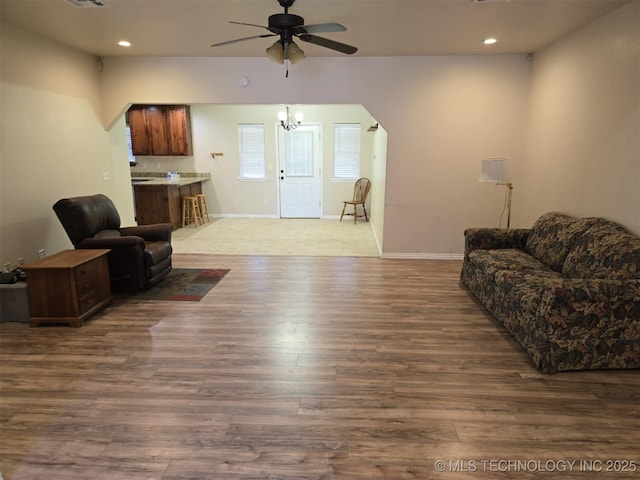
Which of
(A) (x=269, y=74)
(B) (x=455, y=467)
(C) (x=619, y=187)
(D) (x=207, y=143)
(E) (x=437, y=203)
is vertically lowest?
(B) (x=455, y=467)

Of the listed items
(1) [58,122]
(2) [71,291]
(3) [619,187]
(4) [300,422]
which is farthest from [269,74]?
(4) [300,422]

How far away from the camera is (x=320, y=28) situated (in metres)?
2.93

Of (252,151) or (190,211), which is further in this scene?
(252,151)

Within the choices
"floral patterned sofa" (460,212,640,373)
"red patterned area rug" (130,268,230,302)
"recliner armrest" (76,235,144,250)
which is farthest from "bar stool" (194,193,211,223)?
"floral patterned sofa" (460,212,640,373)

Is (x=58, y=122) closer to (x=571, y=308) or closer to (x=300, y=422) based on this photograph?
(x=300, y=422)

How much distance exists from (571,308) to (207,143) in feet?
25.8

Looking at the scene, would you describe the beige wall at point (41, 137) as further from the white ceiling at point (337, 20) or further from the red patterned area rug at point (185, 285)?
the red patterned area rug at point (185, 285)

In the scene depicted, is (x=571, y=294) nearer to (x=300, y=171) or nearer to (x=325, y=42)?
(x=325, y=42)

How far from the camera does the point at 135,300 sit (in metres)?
3.89

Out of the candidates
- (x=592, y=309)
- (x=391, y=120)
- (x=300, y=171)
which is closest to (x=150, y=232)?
(x=391, y=120)

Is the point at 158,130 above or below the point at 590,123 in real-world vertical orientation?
above

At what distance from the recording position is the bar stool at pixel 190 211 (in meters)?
7.86

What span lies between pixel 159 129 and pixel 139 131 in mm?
406

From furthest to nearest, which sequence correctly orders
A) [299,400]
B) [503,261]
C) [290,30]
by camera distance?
[503,261] → [290,30] → [299,400]
